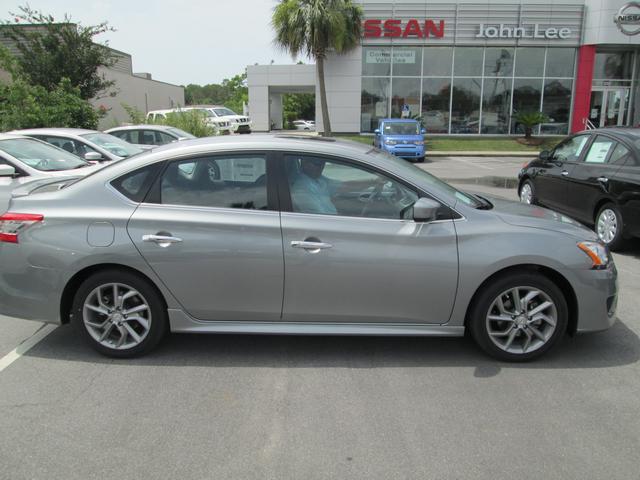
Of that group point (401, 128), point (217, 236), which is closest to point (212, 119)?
point (401, 128)

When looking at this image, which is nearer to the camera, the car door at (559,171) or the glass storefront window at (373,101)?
the car door at (559,171)

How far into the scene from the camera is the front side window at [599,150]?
25.4 feet

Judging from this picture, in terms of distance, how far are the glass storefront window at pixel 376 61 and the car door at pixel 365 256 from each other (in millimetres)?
25941

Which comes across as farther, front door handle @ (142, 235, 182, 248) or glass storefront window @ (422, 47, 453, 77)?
glass storefront window @ (422, 47, 453, 77)

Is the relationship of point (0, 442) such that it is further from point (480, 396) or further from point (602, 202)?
point (602, 202)

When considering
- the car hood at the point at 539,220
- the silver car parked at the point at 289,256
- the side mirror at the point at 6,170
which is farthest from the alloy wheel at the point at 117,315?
the side mirror at the point at 6,170

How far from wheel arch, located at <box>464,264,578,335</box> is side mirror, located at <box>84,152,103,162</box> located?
7.26m

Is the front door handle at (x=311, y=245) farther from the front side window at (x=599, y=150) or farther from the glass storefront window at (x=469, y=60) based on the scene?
the glass storefront window at (x=469, y=60)

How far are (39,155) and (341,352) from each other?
5997 mm

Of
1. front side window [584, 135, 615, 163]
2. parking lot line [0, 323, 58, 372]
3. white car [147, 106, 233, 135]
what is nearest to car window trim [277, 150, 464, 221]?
parking lot line [0, 323, 58, 372]

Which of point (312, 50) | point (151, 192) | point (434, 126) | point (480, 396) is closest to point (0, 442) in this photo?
point (151, 192)

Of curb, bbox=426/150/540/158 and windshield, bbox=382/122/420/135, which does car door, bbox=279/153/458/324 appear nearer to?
windshield, bbox=382/122/420/135

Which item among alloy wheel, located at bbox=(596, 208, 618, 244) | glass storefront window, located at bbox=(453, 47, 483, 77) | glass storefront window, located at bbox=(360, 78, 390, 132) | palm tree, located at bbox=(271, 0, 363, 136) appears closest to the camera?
alloy wheel, located at bbox=(596, 208, 618, 244)

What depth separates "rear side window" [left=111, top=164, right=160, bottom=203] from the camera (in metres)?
4.09
